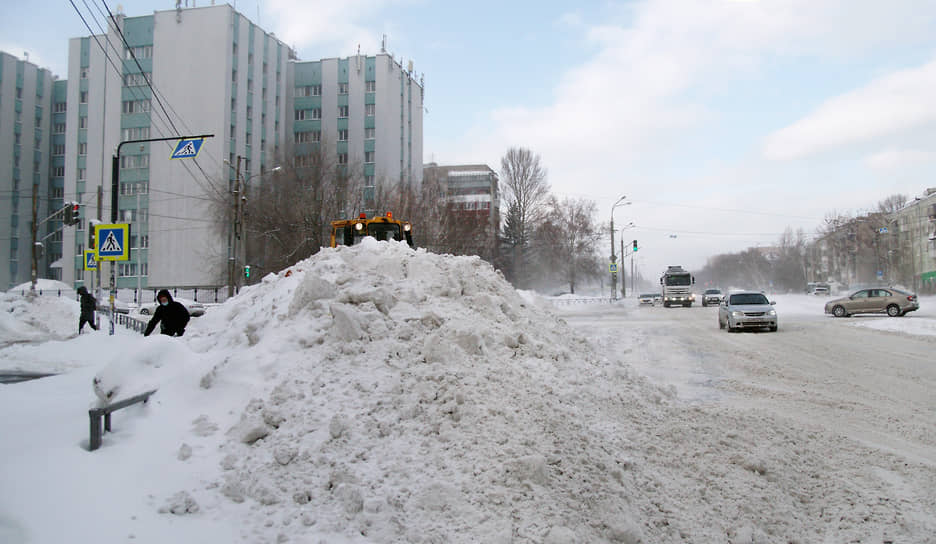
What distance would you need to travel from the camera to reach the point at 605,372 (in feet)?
21.7

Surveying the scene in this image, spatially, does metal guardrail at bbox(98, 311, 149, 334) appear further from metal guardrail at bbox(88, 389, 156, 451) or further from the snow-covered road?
metal guardrail at bbox(88, 389, 156, 451)

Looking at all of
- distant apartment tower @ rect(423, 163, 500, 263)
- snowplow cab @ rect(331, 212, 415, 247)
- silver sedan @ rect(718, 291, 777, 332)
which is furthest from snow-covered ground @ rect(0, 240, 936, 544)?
distant apartment tower @ rect(423, 163, 500, 263)

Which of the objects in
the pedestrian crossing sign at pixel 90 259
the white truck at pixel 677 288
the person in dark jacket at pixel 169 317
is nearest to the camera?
the person in dark jacket at pixel 169 317

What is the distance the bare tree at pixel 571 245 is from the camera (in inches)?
2251

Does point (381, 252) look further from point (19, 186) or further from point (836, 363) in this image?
point (19, 186)

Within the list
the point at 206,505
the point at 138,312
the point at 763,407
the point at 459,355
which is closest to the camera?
the point at 206,505

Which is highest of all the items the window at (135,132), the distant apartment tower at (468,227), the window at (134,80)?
the window at (134,80)

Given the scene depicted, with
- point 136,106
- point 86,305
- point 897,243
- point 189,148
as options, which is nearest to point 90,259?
point 86,305

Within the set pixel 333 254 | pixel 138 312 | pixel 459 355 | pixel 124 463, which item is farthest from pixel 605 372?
pixel 138 312

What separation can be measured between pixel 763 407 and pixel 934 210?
6505cm

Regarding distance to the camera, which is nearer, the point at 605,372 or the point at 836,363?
the point at 605,372

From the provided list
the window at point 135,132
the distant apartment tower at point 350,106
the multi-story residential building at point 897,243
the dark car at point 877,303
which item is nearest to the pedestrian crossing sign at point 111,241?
the dark car at point 877,303

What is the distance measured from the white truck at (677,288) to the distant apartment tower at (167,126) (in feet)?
102

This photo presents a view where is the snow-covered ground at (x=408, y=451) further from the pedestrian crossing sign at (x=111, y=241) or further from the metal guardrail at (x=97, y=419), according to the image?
the pedestrian crossing sign at (x=111, y=241)
